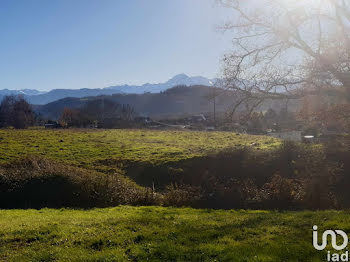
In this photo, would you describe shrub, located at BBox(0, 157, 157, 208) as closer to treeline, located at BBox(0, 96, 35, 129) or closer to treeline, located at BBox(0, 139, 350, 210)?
treeline, located at BBox(0, 139, 350, 210)

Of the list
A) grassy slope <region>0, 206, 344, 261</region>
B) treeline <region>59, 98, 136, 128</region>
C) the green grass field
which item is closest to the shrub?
the green grass field

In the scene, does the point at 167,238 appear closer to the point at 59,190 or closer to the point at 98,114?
the point at 59,190

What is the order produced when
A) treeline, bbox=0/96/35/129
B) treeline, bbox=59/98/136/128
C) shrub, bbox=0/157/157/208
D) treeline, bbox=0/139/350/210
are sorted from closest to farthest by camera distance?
treeline, bbox=0/139/350/210, shrub, bbox=0/157/157/208, treeline, bbox=0/96/35/129, treeline, bbox=59/98/136/128

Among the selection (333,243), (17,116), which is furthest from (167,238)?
(17,116)

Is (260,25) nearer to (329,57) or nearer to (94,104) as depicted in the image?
(329,57)

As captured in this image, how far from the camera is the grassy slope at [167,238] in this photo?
678 cm

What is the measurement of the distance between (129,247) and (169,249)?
44.5 inches

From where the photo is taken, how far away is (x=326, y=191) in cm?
1585

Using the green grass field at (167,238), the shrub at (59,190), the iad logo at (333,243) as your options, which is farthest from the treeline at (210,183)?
the iad logo at (333,243)

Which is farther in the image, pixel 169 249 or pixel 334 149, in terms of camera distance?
pixel 334 149

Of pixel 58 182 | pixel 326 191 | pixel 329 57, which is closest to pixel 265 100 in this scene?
pixel 329 57

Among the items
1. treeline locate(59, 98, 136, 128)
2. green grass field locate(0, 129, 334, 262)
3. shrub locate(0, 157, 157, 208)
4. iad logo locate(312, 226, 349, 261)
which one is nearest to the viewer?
iad logo locate(312, 226, 349, 261)

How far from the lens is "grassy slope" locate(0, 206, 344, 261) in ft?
22.2

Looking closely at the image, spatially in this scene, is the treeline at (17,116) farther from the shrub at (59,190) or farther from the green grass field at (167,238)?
the green grass field at (167,238)
